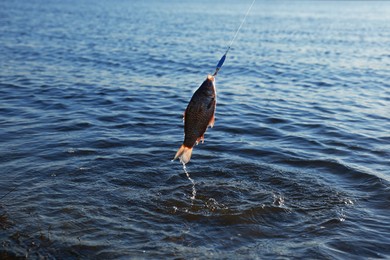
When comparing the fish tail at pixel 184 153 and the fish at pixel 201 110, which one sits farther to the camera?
the fish tail at pixel 184 153

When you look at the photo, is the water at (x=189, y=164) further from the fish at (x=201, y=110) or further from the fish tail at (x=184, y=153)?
Answer: the fish at (x=201, y=110)

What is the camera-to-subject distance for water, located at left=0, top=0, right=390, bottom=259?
6.63m

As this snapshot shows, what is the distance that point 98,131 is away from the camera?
11430mm

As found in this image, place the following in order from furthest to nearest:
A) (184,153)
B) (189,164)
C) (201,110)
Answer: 1. (189,164)
2. (184,153)
3. (201,110)

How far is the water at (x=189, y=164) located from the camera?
6.63m

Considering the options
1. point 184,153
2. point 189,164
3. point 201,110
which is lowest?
point 189,164

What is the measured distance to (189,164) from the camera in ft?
31.3

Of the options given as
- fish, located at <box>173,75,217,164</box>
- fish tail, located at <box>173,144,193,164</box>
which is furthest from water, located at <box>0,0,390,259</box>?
fish, located at <box>173,75,217,164</box>

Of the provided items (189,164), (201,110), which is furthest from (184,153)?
(189,164)

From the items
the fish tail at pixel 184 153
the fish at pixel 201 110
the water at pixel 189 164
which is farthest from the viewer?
the water at pixel 189 164

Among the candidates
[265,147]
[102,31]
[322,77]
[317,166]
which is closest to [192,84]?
[322,77]

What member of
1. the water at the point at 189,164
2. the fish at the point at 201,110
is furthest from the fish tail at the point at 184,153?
the water at the point at 189,164

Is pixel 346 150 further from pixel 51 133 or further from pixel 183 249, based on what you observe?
pixel 51 133

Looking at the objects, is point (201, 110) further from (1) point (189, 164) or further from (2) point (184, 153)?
(1) point (189, 164)
